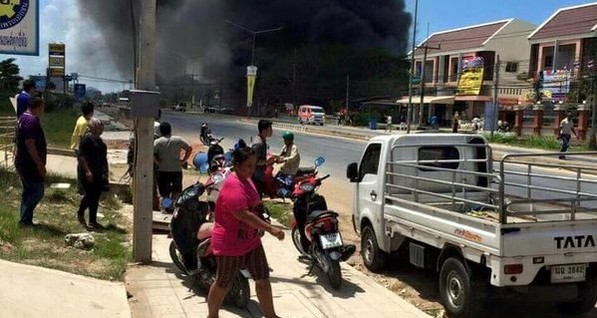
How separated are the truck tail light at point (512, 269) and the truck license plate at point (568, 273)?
1.25ft

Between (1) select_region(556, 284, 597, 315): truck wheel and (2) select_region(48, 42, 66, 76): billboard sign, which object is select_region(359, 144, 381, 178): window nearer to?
(1) select_region(556, 284, 597, 315): truck wheel

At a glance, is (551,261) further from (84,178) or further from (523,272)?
(84,178)

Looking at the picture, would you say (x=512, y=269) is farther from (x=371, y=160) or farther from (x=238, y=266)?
(x=371, y=160)

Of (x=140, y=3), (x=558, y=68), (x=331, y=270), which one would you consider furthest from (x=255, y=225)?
(x=558, y=68)

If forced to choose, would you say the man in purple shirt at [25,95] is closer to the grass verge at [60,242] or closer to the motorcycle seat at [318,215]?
the grass verge at [60,242]

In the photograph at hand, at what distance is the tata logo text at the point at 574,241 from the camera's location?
4.63 meters

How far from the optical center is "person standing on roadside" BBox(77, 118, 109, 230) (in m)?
7.32

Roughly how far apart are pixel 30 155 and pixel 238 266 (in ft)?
11.7

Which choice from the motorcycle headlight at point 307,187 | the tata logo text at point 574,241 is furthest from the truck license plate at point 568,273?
the motorcycle headlight at point 307,187

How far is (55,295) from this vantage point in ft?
15.1

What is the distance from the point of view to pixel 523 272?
4.53 meters

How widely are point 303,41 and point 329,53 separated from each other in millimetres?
5157

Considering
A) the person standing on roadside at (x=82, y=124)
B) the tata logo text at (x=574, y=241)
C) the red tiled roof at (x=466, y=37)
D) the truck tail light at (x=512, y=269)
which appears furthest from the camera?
the red tiled roof at (x=466, y=37)

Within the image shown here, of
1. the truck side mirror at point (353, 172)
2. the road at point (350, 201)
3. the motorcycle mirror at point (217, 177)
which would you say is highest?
the truck side mirror at point (353, 172)
